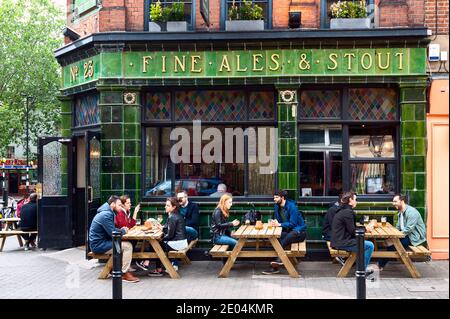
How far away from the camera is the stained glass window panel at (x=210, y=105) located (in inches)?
499

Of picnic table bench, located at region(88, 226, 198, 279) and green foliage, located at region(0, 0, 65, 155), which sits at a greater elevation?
green foliage, located at region(0, 0, 65, 155)

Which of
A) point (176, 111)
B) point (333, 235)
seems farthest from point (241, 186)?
point (333, 235)

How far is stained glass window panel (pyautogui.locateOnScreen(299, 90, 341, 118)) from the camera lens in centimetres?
1249

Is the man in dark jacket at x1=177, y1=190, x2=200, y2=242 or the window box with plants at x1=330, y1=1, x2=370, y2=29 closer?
the man in dark jacket at x1=177, y1=190, x2=200, y2=242

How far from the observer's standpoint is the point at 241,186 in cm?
1267

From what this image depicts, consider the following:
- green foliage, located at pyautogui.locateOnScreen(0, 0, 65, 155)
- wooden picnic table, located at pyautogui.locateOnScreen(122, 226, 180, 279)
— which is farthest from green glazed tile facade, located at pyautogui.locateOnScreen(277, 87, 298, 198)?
A: green foliage, located at pyautogui.locateOnScreen(0, 0, 65, 155)

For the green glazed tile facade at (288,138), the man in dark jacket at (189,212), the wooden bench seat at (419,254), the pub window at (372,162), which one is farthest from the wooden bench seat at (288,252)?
the pub window at (372,162)

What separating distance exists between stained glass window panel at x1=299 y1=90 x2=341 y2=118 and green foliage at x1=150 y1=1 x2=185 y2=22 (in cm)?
297

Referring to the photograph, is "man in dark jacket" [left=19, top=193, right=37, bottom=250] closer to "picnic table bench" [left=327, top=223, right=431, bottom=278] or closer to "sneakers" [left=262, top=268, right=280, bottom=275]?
"sneakers" [left=262, top=268, right=280, bottom=275]

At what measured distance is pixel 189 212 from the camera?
1209 centimetres

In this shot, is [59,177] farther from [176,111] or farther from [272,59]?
[272,59]

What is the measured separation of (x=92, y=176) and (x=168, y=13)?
369cm

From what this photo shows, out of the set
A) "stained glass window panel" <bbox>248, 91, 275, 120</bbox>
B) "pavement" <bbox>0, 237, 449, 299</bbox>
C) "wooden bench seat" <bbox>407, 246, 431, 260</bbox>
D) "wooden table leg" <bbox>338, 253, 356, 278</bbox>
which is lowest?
"pavement" <bbox>0, 237, 449, 299</bbox>

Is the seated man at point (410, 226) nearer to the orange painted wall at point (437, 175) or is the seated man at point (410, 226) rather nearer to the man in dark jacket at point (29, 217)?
the orange painted wall at point (437, 175)
